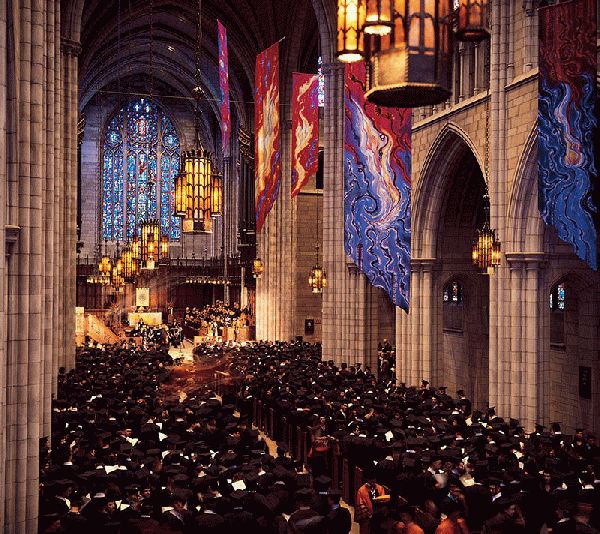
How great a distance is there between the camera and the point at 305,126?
27.6 m

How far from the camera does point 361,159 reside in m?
23.3

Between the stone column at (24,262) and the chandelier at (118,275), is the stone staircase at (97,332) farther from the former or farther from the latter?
the stone column at (24,262)

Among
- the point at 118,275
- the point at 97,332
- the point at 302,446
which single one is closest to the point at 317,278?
the point at 118,275

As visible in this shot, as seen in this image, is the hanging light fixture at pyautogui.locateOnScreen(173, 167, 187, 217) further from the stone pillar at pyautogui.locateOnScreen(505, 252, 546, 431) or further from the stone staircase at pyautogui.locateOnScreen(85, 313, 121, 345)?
the stone staircase at pyautogui.locateOnScreen(85, 313, 121, 345)

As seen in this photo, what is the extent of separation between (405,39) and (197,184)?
602 inches

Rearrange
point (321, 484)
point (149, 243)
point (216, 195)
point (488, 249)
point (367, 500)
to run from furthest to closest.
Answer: point (149, 243) < point (216, 195) < point (488, 249) < point (321, 484) < point (367, 500)

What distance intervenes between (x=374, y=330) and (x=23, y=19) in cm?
1993

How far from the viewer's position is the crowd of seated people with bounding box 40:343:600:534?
32.6 ft

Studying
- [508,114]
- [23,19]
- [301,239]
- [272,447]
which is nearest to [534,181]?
[508,114]

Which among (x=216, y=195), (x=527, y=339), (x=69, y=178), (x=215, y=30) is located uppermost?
(x=215, y=30)

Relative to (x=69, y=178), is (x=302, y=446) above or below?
below

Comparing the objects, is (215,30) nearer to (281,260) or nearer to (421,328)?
(281,260)

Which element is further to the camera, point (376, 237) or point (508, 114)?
point (376, 237)

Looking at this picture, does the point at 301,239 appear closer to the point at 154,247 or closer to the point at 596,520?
the point at 154,247
